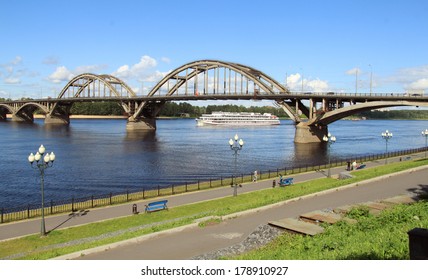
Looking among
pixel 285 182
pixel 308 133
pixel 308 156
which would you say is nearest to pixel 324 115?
pixel 308 133

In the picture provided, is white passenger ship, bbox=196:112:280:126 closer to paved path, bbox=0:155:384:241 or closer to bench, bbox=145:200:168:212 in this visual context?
paved path, bbox=0:155:384:241

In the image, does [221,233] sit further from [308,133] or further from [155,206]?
[308,133]

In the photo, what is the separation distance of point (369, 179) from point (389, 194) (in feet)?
12.2

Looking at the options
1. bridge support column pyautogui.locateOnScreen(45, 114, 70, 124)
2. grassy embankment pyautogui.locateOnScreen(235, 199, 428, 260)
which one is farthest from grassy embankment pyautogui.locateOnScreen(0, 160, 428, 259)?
bridge support column pyautogui.locateOnScreen(45, 114, 70, 124)

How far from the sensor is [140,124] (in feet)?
376

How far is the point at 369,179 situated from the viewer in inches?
900

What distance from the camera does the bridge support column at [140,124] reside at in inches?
4475

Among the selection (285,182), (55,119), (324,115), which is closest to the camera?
(285,182)

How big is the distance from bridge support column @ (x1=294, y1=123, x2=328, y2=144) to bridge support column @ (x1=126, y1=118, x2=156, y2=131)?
→ 170 ft

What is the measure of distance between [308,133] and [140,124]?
179ft

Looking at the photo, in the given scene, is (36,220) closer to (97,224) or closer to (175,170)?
(97,224)

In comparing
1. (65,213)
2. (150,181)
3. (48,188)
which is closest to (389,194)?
(65,213)

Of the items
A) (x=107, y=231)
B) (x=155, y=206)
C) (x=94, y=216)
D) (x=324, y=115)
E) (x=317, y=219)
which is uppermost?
(x=324, y=115)

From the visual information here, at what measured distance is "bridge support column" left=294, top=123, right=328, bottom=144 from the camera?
2953 inches
